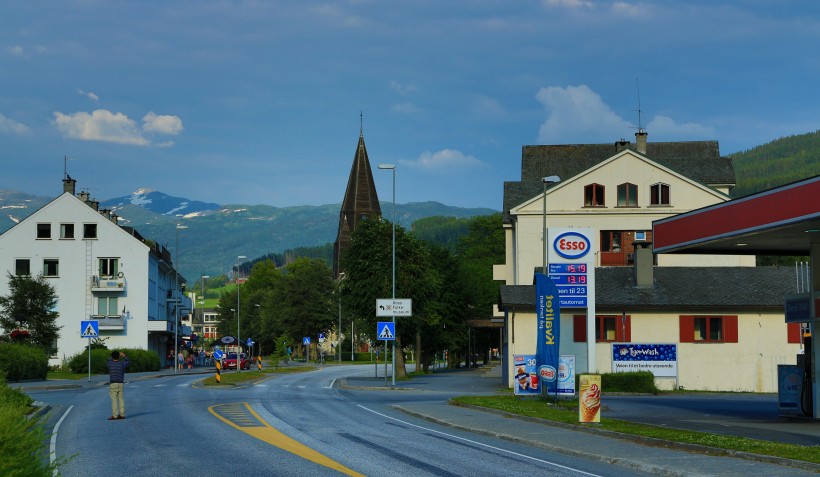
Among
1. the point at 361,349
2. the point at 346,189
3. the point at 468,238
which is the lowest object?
the point at 361,349

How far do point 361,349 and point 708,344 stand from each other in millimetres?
129415

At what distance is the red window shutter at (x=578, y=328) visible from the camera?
4897 centimetres

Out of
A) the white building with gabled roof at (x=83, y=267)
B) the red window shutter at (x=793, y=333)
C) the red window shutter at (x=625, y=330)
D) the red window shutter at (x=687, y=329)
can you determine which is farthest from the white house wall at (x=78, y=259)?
the red window shutter at (x=793, y=333)

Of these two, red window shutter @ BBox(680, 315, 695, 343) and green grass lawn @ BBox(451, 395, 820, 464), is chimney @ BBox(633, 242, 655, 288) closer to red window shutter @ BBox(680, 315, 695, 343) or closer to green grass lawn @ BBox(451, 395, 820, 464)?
red window shutter @ BBox(680, 315, 695, 343)

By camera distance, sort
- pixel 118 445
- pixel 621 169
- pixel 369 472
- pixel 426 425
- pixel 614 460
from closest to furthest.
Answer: pixel 369 472 < pixel 614 460 < pixel 118 445 < pixel 426 425 < pixel 621 169

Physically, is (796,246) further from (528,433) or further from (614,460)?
(614,460)

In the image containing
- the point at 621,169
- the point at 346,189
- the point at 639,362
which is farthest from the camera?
the point at 346,189

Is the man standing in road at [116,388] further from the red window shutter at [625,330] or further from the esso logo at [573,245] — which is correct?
the red window shutter at [625,330]

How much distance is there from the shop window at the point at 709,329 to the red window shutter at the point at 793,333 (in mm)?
2402

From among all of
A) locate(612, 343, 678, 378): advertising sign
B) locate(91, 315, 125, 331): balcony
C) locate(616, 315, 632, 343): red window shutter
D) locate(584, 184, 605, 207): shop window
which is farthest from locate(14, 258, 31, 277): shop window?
locate(612, 343, 678, 378): advertising sign

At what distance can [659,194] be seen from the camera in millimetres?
66125

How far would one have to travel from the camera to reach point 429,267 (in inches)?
2709

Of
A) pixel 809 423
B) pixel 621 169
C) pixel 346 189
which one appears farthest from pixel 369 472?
pixel 346 189

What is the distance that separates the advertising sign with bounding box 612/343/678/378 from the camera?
1917 inches
